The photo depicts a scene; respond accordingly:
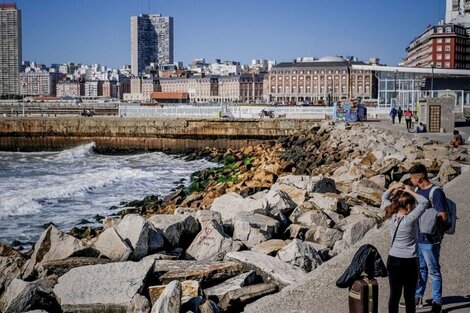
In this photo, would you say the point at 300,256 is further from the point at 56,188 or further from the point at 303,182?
the point at 56,188

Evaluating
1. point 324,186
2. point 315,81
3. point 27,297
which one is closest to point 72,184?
point 324,186

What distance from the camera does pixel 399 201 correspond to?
5.71 metres

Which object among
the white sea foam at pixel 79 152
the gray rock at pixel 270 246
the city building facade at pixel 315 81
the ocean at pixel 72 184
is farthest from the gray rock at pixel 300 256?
the city building facade at pixel 315 81

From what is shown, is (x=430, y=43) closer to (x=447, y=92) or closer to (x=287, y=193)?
(x=447, y=92)

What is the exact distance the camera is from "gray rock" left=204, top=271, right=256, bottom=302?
23.7ft

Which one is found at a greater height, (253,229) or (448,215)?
(448,215)

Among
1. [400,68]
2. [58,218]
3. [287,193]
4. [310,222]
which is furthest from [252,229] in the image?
[400,68]

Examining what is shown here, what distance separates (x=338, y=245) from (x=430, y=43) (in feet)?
354

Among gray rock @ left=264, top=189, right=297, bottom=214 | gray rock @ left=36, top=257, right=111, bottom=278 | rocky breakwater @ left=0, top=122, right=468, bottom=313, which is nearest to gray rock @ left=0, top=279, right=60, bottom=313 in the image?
rocky breakwater @ left=0, top=122, right=468, bottom=313

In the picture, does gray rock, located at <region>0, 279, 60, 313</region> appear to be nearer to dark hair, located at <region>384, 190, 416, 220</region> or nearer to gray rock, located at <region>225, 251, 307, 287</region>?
gray rock, located at <region>225, 251, 307, 287</region>

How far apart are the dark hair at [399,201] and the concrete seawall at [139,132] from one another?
3599 centimetres

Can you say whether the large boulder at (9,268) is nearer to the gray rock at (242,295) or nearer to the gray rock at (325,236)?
the gray rock at (242,295)

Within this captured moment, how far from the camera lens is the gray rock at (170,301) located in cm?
620

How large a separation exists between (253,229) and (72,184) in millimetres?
16773
